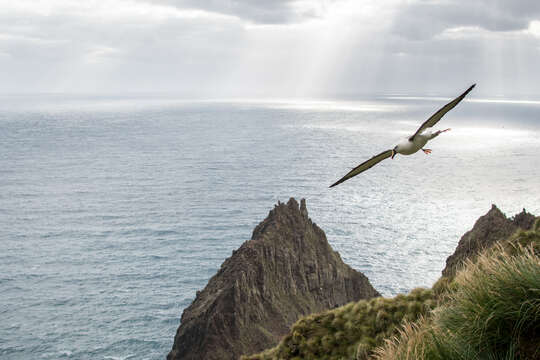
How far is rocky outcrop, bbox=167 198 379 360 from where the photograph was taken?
52.2 m

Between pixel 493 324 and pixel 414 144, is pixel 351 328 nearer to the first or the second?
pixel 493 324

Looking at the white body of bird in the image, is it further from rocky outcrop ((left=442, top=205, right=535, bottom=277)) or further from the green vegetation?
rocky outcrop ((left=442, top=205, right=535, bottom=277))

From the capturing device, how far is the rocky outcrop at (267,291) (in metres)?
52.2

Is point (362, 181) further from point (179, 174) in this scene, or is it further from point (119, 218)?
point (119, 218)

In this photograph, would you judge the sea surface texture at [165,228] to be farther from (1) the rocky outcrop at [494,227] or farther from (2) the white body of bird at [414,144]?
(2) the white body of bird at [414,144]

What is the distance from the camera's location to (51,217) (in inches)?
4710

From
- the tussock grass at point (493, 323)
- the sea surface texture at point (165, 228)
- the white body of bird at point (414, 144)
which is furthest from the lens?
the sea surface texture at point (165, 228)

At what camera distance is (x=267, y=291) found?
58062 millimetres

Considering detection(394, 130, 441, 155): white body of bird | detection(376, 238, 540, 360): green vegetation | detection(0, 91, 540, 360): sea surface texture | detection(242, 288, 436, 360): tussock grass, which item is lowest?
detection(0, 91, 540, 360): sea surface texture

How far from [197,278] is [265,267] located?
28.6 metres

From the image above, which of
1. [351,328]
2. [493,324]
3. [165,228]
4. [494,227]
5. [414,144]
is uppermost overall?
[414,144]

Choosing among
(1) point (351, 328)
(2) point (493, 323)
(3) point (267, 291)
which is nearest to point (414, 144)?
(2) point (493, 323)

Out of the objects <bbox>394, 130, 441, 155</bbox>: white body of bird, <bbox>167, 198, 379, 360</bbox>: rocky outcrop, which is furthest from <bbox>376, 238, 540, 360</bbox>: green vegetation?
<bbox>167, 198, 379, 360</bbox>: rocky outcrop

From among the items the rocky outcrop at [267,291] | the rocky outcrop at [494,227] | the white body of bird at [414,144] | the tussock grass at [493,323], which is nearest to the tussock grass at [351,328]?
the tussock grass at [493,323]
